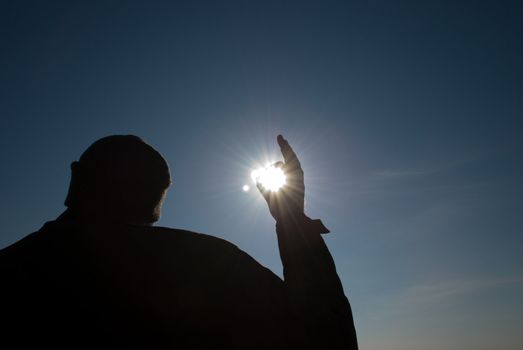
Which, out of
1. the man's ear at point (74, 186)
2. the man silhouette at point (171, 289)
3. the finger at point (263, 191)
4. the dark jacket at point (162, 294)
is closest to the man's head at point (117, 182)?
the man's ear at point (74, 186)

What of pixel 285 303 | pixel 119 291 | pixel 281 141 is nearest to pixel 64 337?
pixel 119 291

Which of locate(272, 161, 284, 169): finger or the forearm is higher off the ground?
locate(272, 161, 284, 169): finger

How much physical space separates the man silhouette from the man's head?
266 millimetres

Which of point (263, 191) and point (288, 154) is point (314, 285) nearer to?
point (263, 191)

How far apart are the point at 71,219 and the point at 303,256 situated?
186 centimetres

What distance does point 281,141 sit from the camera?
105 inches

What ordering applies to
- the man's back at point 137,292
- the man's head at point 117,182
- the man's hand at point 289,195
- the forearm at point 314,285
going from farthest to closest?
1. the man's head at point 117,182
2. the man's hand at point 289,195
3. the man's back at point 137,292
4. the forearm at point 314,285

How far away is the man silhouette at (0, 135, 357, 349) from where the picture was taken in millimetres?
2113

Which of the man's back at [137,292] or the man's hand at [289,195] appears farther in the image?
the man's hand at [289,195]

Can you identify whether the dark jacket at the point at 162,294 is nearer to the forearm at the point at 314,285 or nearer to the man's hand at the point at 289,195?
the forearm at the point at 314,285

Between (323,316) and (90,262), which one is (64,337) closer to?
(90,262)

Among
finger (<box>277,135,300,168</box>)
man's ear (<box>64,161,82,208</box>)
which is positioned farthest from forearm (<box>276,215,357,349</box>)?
man's ear (<box>64,161,82,208</box>)

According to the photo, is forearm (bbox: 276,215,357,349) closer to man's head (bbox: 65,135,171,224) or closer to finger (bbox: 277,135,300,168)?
finger (bbox: 277,135,300,168)

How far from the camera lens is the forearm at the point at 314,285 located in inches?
79.3
